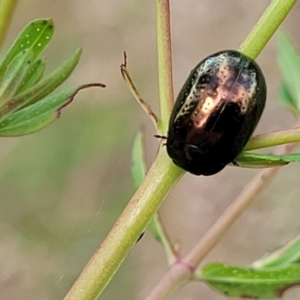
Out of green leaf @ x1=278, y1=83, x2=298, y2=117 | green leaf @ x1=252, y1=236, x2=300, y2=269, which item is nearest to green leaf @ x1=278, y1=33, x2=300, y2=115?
green leaf @ x1=278, y1=83, x2=298, y2=117

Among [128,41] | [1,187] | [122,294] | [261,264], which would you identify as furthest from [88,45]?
[261,264]

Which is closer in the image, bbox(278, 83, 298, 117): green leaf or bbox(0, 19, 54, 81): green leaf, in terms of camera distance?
bbox(0, 19, 54, 81): green leaf

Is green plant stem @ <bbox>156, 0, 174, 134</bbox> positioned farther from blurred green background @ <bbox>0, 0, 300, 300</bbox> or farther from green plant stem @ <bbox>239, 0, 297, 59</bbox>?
blurred green background @ <bbox>0, 0, 300, 300</bbox>

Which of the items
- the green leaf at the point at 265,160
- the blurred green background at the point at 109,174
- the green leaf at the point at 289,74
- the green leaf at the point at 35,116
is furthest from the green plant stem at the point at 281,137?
the blurred green background at the point at 109,174

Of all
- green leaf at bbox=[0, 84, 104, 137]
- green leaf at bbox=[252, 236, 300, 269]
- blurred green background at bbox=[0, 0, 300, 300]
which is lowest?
blurred green background at bbox=[0, 0, 300, 300]

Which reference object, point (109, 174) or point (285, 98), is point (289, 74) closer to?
point (285, 98)

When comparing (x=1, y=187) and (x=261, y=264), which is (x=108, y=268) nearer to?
(x=261, y=264)
